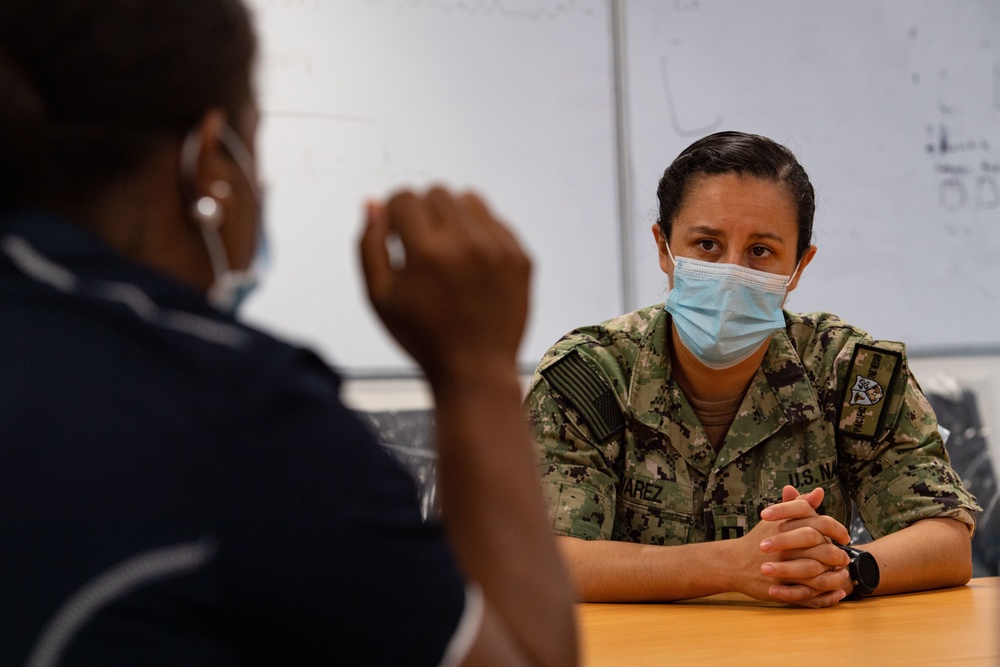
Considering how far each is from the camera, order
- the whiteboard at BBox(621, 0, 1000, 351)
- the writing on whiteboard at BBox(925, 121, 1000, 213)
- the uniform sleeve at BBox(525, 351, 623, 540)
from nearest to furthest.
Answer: the uniform sleeve at BBox(525, 351, 623, 540), the whiteboard at BBox(621, 0, 1000, 351), the writing on whiteboard at BBox(925, 121, 1000, 213)

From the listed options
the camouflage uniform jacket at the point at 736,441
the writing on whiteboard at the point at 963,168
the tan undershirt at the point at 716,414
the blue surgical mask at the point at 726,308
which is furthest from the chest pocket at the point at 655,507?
the writing on whiteboard at the point at 963,168

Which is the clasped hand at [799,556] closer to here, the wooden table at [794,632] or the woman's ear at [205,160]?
the wooden table at [794,632]

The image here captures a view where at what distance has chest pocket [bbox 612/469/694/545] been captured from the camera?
1.77 meters

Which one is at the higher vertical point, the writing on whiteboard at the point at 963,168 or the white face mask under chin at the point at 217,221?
the white face mask under chin at the point at 217,221

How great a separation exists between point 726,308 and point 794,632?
716 millimetres

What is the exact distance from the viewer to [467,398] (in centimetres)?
68

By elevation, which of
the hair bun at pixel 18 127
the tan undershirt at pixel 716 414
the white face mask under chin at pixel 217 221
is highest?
the hair bun at pixel 18 127

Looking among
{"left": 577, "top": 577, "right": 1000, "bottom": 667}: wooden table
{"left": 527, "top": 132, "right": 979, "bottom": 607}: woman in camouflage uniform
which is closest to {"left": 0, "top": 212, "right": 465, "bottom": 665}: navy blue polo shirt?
{"left": 577, "top": 577, "right": 1000, "bottom": 667}: wooden table

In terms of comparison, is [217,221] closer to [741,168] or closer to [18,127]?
[18,127]

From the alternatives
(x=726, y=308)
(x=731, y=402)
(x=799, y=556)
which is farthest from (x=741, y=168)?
(x=799, y=556)

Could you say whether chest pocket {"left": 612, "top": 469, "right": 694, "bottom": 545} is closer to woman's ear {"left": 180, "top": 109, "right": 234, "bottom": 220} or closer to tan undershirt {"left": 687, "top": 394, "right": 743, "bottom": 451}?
tan undershirt {"left": 687, "top": 394, "right": 743, "bottom": 451}

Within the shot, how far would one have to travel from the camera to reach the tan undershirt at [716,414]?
1.85 meters

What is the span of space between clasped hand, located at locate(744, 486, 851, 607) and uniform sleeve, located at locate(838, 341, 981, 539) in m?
0.31

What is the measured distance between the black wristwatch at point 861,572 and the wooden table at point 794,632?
0.02 m
